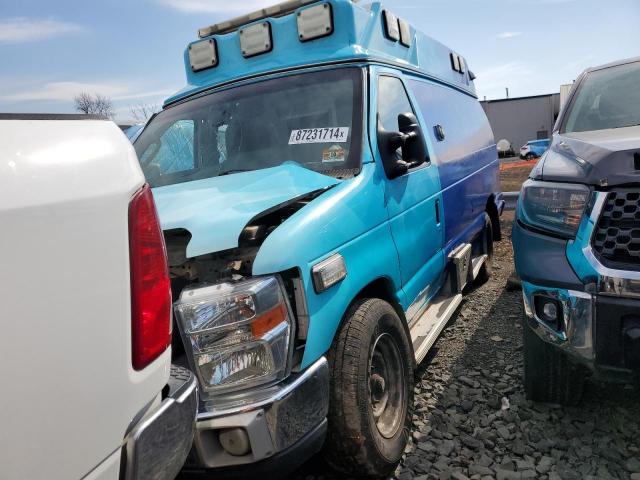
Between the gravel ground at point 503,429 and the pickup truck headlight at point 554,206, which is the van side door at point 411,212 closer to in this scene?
the gravel ground at point 503,429

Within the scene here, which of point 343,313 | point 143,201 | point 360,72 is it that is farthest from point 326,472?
point 360,72

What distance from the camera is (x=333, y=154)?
2.74 m

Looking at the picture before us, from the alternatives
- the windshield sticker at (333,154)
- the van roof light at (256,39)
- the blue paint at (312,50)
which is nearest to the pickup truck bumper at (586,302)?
the windshield sticker at (333,154)

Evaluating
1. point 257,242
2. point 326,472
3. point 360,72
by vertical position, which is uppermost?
point 360,72

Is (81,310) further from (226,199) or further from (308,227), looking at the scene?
(226,199)

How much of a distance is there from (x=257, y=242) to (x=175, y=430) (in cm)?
92

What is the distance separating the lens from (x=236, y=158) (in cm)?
304

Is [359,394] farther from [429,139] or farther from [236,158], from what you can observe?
[429,139]

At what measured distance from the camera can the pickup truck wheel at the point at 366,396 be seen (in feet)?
7.13

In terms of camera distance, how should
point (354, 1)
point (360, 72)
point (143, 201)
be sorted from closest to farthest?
point (143, 201) → point (360, 72) → point (354, 1)

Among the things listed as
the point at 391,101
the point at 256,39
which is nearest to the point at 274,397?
the point at 391,101

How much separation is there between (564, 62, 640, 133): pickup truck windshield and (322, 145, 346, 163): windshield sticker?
1.64 meters

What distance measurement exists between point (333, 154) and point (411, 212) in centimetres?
67

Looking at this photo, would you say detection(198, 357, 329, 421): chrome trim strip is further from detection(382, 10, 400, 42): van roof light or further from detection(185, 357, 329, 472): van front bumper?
detection(382, 10, 400, 42): van roof light
